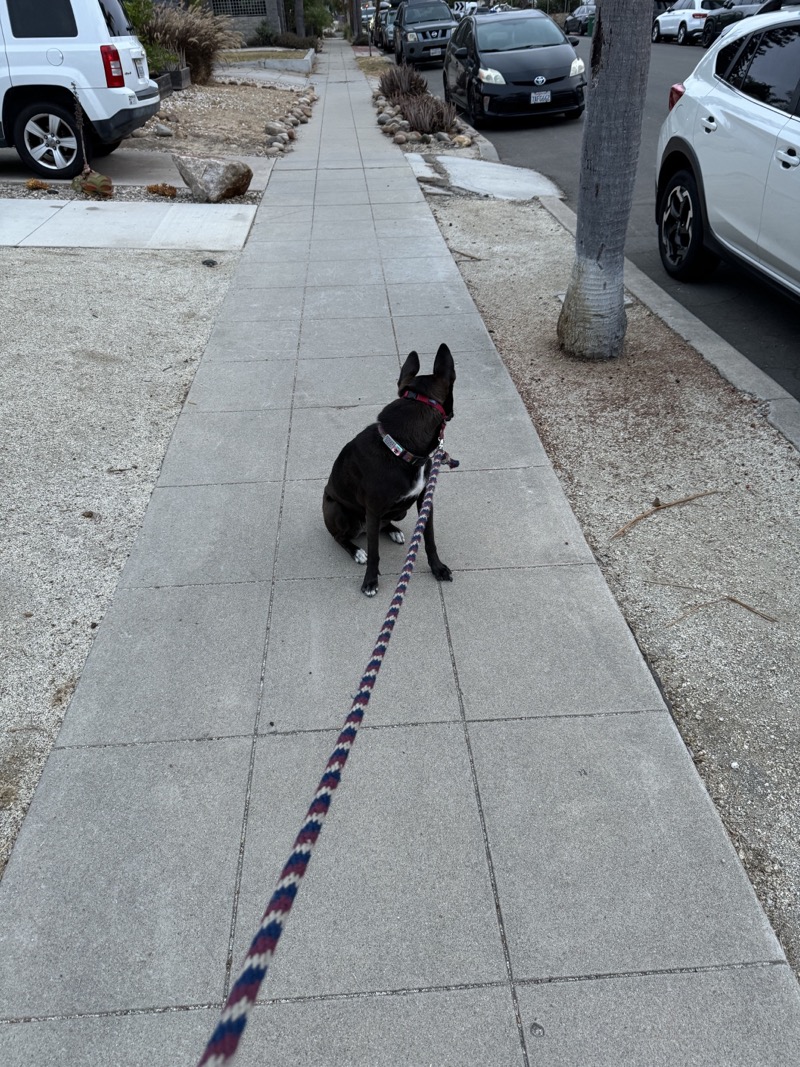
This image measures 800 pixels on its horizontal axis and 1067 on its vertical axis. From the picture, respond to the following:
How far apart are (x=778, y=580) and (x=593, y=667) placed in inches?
46.7

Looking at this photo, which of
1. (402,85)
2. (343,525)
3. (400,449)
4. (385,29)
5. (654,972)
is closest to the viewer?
(654,972)

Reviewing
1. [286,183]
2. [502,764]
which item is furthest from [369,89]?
[502,764]

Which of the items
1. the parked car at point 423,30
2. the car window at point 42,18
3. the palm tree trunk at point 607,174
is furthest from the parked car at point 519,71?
the parked car at point 423,30

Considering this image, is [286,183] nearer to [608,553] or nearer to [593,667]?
[608,553]

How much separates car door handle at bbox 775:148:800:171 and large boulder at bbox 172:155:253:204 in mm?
6753

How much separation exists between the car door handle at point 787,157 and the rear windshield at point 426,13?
24.1 meters

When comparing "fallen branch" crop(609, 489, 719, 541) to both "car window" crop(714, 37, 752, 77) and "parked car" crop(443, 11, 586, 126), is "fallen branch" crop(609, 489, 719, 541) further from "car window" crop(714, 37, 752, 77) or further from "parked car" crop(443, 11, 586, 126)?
"parked car" crop(443, 11, 586, 126)

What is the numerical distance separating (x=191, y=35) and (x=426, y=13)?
10774 mm

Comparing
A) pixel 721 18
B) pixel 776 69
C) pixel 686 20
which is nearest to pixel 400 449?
pixel 776 69

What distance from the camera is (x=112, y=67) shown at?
10219 millimetres

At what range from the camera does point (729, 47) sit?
6.81m

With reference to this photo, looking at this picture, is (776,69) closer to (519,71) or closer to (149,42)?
(519,71)

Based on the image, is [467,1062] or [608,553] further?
[608,553]

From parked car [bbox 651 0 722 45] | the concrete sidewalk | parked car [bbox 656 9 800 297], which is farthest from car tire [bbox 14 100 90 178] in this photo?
parked car [bbox 651 0 722 45]
